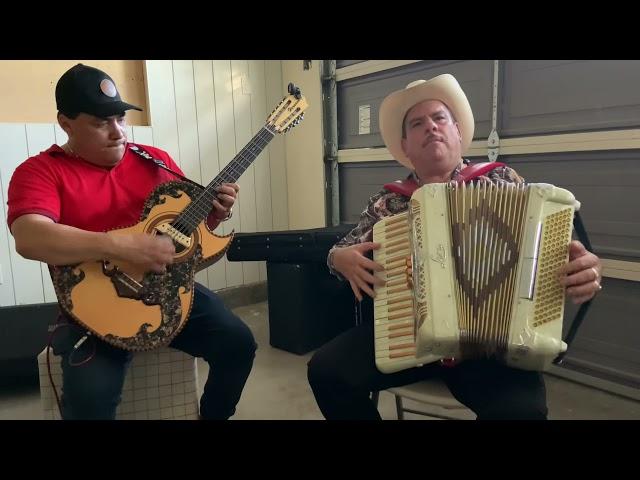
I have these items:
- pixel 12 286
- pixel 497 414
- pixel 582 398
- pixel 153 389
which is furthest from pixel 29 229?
pixel 582 398

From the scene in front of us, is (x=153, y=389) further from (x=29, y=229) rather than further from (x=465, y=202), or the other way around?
(x=465, y=202)

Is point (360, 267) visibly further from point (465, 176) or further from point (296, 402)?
point (296, 402)

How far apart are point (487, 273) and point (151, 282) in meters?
0.95

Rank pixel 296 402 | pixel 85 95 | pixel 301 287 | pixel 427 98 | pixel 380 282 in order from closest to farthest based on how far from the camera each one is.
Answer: pixel 380 282
pixel 85 95
pixel 427 98
pixel 296 402
pixel 301 287

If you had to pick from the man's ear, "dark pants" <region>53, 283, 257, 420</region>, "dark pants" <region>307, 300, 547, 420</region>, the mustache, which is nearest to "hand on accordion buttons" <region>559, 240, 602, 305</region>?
"dark pants" <region>307, 300, 547, 420</region>

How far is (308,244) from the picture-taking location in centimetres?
252

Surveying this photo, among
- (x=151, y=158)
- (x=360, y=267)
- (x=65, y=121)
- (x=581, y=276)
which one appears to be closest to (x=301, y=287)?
(x=151, y=158)

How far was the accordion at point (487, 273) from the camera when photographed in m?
Result: 1.04

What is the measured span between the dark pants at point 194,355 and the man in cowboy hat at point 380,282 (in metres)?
0.32

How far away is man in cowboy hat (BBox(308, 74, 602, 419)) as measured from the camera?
3.68ft

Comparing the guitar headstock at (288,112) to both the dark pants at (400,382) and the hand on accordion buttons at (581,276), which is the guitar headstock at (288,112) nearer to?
the dark pants at (400,382)

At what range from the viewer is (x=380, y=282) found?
4.05 feet

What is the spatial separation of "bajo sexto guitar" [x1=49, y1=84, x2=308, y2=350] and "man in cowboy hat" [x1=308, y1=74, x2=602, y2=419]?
0.43 meters

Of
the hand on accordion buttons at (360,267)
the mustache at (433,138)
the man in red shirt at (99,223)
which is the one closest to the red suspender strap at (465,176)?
the mustache at (433,138)
